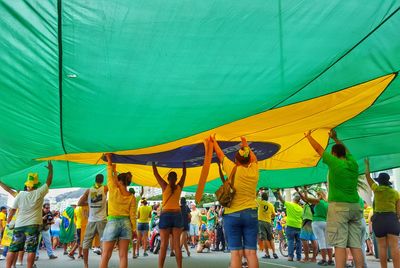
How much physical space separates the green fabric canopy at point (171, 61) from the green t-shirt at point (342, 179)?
33.4 inches

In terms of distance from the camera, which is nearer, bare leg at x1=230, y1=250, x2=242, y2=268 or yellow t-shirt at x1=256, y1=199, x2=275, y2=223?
bare leg at x1=230, y1=250, x2=242, y2=268

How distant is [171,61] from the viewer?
112 inches

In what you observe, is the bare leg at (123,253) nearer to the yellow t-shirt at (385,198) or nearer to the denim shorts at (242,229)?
the denim shorts at (242,229)

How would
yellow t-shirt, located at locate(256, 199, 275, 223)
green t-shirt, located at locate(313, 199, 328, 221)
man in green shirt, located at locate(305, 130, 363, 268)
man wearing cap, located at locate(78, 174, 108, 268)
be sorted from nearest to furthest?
man in green shirt, located at locate(305, 130, 363, 268) < man wearing cap, located at locate(78, 174, 108, 268) < green t-shirt, located at locate(313, 199, 328, 221) < yellow t-shirt, located at locate(256, 199, 275, 223)

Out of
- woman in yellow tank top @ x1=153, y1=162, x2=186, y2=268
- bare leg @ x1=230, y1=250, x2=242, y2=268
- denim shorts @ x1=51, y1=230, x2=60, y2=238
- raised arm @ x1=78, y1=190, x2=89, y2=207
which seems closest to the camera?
bare leg @ x1=230, y1=250, x2=242, y2=268

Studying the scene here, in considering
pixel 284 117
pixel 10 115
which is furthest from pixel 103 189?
pixel 284 117

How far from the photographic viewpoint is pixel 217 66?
294 centimetres

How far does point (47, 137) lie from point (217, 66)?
8.05 feet

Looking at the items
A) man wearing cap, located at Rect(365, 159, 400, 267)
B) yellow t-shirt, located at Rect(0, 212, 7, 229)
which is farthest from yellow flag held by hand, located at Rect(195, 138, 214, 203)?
yellow t-shirt, located at Rect(0, 212, 7, 229)

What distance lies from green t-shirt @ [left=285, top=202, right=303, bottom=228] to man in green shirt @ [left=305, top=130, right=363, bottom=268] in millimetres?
5300

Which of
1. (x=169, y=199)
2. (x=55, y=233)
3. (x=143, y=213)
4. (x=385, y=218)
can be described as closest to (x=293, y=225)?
(x=143, y=213)

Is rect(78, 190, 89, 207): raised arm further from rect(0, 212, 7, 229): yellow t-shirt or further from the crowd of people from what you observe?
rect(0, 212, 7, 229): yellow t-shirt

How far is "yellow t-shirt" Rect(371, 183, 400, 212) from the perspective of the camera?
5.27 metres

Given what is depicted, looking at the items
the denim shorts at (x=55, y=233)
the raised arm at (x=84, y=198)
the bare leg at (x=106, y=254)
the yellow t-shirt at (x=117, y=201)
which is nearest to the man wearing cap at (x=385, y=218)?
the yellow t-shirt at (x=117, y=201)
